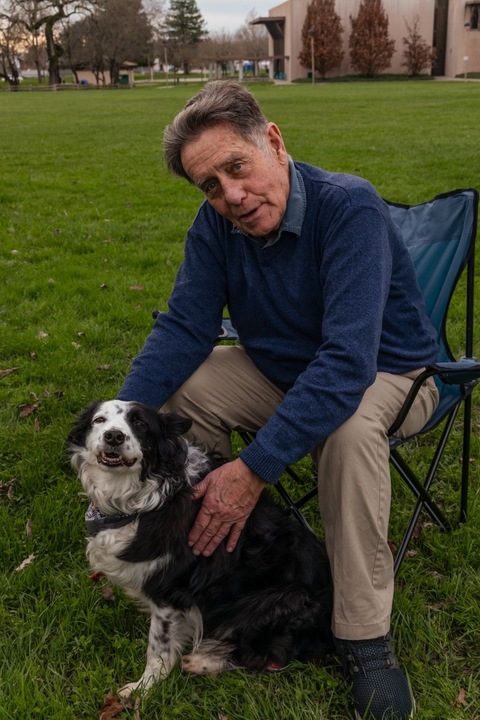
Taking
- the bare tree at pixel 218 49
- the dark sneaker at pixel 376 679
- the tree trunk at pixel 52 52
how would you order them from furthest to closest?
the bare tree at pixel 218 49, the tree trunk at pixel 52 52, the dark sneaker at pixel 376 679

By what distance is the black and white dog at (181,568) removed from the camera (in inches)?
84.3

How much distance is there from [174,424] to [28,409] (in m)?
1.86

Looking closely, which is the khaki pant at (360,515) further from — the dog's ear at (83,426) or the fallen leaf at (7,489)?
the fallen leaf at (7,489)

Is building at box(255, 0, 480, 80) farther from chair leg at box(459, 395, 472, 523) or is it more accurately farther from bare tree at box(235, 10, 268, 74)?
chair leg at box(459, 395, 472, 523)

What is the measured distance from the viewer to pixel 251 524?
89.3 inches

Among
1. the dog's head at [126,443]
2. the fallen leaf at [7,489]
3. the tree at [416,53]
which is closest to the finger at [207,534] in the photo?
the dog's head at [126,443]

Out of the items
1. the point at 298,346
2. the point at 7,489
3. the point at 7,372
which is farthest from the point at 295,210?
the point at 7,372

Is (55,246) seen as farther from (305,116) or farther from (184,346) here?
(305,116)

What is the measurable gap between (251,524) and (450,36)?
191ft

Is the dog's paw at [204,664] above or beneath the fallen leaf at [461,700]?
above

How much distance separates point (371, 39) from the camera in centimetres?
5044

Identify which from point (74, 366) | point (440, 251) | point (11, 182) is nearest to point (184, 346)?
point (440, 251)

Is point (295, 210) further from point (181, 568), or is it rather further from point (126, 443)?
point (181, 568)

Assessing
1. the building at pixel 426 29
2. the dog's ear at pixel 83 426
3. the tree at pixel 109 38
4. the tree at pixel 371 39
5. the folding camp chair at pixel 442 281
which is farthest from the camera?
the tree at pixel 109 38
